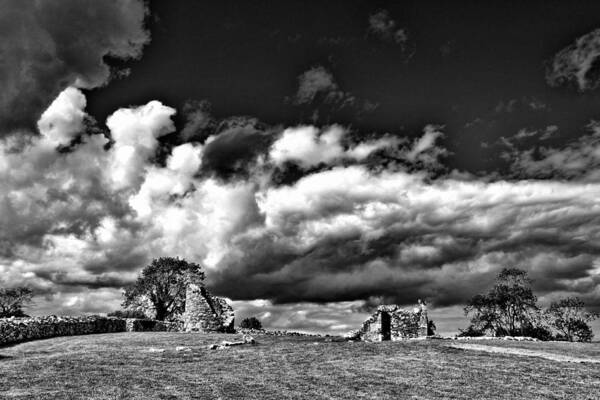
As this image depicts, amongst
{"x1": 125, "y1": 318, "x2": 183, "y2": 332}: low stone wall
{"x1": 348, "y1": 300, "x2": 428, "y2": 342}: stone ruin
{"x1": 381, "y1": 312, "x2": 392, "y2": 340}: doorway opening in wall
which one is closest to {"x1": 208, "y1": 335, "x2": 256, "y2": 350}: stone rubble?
{"x1": 348, "y1": 300, "x2": 428, "y2": 342}: stone ruin

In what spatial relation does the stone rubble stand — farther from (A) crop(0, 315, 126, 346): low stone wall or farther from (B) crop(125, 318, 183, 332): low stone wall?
(B) crop(125, 318, 183, 332): low stone wall

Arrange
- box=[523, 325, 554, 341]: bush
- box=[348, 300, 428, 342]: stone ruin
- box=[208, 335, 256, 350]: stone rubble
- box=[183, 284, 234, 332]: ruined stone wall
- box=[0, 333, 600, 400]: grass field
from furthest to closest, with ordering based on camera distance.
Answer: box=[523, 325, 554, 341]: bush
box=[183, 284, 234, 332]: ruined stone wall
box=[348, 300, 428, 342]: stone ruin
box=[208, 335, 256, 350]: stone rubble
box=[0, 333, 600, 400]: grass field

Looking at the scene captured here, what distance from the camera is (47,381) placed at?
16375 millimetres

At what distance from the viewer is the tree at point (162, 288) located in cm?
7088

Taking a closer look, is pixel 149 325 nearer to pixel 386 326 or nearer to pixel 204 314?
pixel 204 314

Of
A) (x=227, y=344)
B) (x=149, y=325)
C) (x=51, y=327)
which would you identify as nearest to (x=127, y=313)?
(x=149, y=325)

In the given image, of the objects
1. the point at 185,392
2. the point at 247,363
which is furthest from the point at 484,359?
the point at 185,392

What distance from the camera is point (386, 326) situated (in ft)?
127

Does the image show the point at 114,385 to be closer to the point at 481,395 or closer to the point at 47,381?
the point at 47,381

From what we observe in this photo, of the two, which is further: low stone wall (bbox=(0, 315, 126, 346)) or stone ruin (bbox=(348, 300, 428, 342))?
stone ruin (bbox=(348, 300, 428, 342))

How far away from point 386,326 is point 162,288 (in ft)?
141

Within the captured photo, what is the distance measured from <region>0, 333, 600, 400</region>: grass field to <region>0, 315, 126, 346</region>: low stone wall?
4630 mm

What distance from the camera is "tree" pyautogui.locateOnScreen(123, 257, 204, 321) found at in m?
70.9

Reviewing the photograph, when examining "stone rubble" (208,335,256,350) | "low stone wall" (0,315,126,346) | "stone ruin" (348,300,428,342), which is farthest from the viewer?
"stone ruin" (348,300,428,342)
